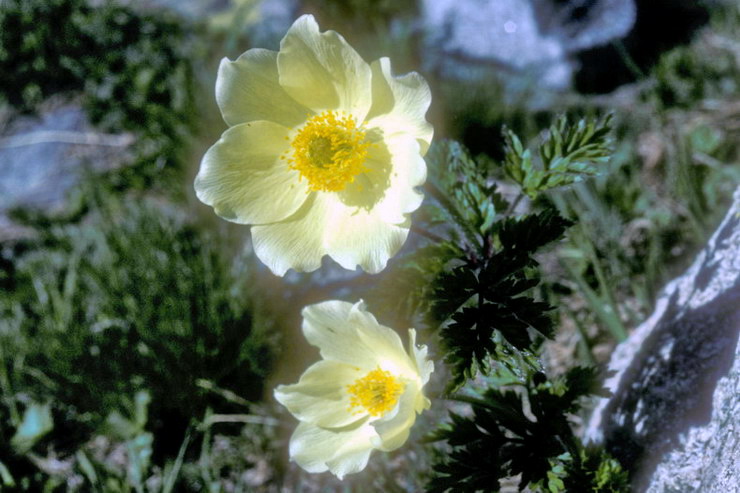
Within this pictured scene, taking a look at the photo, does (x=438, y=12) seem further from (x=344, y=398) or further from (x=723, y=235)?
(x=344, y=398)

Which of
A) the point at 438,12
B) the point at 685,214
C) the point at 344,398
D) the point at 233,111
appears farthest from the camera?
the point at 438,12

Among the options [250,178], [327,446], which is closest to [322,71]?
[250,178]

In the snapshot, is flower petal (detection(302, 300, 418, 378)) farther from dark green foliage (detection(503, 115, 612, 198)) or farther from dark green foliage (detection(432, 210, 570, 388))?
dark green foliage (detection(503, 115, 612, 198))

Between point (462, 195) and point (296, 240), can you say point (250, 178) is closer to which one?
point (296, 240)

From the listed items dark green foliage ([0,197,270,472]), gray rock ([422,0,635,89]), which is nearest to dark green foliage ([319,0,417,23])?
gray rock ([422,0,635,89])

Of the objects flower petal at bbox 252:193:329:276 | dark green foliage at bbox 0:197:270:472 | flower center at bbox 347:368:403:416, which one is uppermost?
flower petal at bbox 252:193:329:276

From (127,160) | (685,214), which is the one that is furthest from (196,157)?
(685,214)

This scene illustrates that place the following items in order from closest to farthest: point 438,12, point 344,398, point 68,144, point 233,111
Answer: point 233,111, point 344,398, point 438,12, point 68,144
